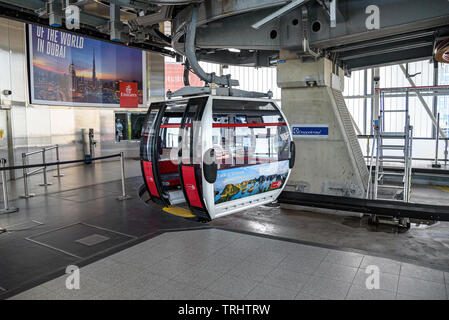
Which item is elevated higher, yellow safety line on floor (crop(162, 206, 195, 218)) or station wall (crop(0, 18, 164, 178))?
station wall (crop(0, 18, 164, 178))

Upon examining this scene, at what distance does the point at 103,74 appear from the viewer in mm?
12922

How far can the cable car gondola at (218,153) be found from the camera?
13.9 ft

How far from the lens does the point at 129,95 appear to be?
13.6 meters

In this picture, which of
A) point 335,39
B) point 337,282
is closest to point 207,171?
point 337,282

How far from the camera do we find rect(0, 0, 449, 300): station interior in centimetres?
331

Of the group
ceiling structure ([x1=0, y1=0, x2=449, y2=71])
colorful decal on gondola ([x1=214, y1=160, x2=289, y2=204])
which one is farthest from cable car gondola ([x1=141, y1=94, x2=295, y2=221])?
ceiling structure ([x1=0, y1=0, x2=449, y2=71])

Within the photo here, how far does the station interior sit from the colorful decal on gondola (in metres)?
0.02

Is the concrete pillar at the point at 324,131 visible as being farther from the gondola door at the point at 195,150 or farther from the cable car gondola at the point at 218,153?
the gondola door at the point at 195,150

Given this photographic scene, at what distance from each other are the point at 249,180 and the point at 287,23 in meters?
3.05

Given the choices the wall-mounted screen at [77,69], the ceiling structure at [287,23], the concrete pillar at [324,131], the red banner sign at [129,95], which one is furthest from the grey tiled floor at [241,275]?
the red banner sign at [129,95]

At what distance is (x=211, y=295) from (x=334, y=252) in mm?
1657

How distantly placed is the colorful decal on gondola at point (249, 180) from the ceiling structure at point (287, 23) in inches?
78.5

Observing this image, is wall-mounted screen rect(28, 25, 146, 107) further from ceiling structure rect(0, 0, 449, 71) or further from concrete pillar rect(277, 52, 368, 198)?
concrete pillar rect(277, 52, 368, 198)

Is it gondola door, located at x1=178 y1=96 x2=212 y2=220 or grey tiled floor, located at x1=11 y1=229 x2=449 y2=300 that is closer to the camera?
grey tiled floor, located at x1=11 y1=229 x2=449 y2=300
